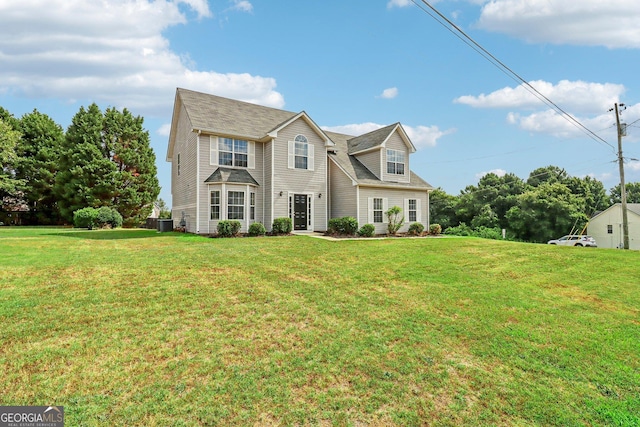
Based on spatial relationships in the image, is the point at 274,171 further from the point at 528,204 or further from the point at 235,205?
the point at 528,204

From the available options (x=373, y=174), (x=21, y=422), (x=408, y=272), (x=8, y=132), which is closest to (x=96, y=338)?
(x=21, y=422)

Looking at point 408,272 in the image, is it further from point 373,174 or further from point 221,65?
point 373,174

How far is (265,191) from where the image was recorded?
60.2 feet

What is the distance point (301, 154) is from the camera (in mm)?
18766

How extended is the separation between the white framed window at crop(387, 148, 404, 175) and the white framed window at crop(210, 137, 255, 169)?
905 centimetres

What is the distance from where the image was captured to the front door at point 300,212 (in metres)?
18.5

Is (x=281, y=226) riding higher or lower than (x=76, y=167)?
lower

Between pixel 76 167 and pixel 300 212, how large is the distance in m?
22.7

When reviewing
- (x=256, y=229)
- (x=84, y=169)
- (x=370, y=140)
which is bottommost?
(x=256, y=229)

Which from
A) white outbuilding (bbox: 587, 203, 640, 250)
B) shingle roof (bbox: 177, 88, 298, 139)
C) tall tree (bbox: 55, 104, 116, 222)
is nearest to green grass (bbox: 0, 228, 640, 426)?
shingle roof (bbox: 177, 88, 298, 139)

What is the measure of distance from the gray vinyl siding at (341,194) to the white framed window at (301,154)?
1991 mm

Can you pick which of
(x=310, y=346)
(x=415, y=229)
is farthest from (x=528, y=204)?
(x=310, y=346)

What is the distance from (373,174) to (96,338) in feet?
60.6

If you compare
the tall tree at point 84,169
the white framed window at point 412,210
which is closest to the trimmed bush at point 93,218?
the tall tree at point 84,169
